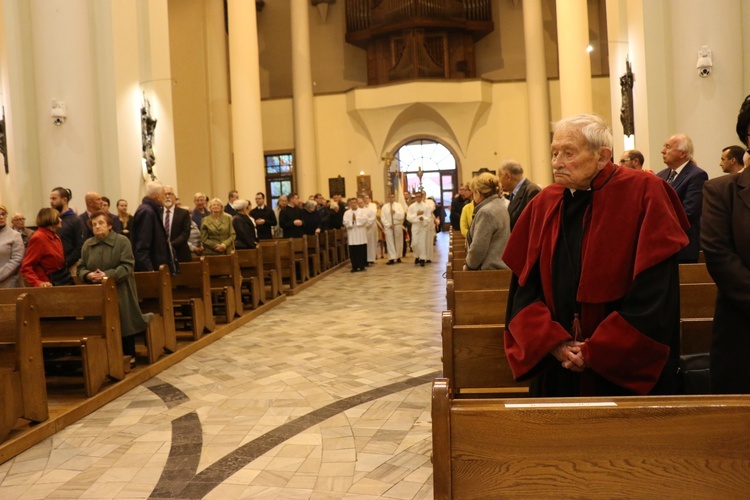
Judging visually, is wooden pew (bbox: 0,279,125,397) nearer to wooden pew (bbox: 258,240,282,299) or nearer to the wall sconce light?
wooden pew (bbox: 258,240,282,299)

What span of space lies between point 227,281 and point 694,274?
541cm

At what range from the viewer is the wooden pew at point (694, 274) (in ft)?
14.3

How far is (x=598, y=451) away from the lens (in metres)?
1.66

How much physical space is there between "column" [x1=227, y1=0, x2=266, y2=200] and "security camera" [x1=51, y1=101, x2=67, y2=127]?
25.0 ft

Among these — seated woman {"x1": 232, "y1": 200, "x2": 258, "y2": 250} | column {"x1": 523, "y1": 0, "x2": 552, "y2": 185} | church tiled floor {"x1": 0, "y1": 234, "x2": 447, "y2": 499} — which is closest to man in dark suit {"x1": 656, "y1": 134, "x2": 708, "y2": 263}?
church tiled floor {"x1": 0, "y1": 234, "x2": 447, "y2": 499}

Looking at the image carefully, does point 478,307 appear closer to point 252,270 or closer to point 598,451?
point 598,451

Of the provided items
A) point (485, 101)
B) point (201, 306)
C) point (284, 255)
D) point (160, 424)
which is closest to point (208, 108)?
point (485, 101)

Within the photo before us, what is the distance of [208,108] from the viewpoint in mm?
20656

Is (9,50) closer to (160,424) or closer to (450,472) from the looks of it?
(160,424)

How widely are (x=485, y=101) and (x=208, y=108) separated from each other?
325 inches

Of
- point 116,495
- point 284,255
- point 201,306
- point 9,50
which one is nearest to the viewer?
point 116,495

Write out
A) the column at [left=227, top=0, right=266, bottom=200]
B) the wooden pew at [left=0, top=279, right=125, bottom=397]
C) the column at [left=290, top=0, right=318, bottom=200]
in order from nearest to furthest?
1. the wooden pew at [left=0, top=279, right=125, bottom=397]
2. the column at [left=227, top=0, right=266, bottom=200]
3. the column at [left=290, top=0, right=318, bottom=200]

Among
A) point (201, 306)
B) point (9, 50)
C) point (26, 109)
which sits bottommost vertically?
point (201, 306)

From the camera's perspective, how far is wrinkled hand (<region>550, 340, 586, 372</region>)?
233 cm
